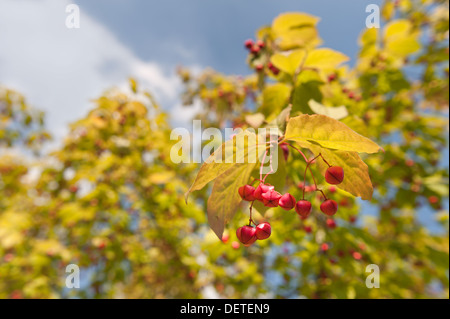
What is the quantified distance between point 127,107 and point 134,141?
47 centimetres

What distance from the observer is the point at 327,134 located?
0.95m

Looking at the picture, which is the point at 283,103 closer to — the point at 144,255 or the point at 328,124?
the point at 328,124

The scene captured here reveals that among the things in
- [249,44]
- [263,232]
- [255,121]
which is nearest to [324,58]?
[255,121]

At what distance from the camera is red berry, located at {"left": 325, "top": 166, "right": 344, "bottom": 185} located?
0.99 m

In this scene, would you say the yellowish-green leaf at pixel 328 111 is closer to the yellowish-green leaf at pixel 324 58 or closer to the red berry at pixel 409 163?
the yellowish-green leaf at pixel 324 58

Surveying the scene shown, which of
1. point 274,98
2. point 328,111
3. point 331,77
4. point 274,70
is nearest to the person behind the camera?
point 328,111

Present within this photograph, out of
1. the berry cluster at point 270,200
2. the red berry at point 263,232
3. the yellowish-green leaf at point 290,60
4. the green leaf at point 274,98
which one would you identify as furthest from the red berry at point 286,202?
the yellowish-green leaf at point 290,60

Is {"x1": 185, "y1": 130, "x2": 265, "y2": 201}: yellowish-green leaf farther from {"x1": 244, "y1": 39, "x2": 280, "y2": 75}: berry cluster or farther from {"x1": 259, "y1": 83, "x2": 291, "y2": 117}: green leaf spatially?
{"x1": 244, "y1": 39, "x2": 280, "y2": 75}: berry cluster

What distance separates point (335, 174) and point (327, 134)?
0.53 ft

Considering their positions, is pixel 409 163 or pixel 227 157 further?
pixel 409 163

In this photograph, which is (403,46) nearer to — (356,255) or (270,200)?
(356,255)

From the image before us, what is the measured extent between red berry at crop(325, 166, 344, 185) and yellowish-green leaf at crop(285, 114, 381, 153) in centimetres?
8

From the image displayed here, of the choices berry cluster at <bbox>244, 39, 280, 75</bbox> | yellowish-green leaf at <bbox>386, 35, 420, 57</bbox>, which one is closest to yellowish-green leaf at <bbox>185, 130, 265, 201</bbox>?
berry cluster at <bbox>244, 39, 280, 75</bbox>
